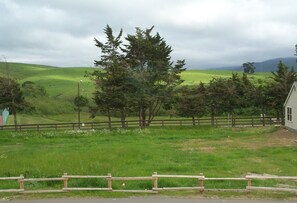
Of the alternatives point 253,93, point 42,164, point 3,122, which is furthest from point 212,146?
point 3,122

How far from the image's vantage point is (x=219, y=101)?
50094 mm

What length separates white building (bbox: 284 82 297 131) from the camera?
120ft

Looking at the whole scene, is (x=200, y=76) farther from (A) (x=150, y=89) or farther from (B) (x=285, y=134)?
(B) (x=285, y=134)

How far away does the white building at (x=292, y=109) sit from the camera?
36647 millimetres

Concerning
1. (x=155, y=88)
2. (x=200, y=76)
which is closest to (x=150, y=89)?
(x=155, y=88)

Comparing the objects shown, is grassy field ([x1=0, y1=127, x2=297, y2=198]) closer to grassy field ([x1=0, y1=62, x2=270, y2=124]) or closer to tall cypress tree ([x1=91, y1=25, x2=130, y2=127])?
tall cypress tree ([x1=91, y1=25, x2=130, y2=127])

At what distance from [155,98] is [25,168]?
109 ft

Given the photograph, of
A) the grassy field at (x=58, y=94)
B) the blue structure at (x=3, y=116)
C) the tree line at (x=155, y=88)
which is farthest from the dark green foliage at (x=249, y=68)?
the blue structure at (x=3, y=116)

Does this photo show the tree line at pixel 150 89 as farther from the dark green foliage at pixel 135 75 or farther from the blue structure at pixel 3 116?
the blue structure at pixel 3 116

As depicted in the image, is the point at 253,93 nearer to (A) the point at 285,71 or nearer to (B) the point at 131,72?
(A) the point at 285,71

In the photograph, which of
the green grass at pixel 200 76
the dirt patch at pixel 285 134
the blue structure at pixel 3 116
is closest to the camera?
the dirt patch at pixel 285 134

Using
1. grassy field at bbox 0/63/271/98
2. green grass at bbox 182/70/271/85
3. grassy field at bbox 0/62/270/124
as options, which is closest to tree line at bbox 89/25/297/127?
grassy field at bbox 0/62/270/124

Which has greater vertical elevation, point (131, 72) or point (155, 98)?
point (131, 72)

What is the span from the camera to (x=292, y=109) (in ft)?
124
